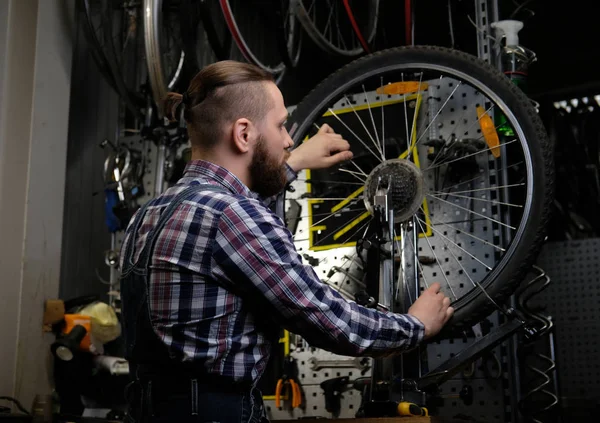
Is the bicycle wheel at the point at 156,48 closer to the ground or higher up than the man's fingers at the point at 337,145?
higher up

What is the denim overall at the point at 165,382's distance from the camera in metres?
1.26

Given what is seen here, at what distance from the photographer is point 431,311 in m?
1.50

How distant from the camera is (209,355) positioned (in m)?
1.24

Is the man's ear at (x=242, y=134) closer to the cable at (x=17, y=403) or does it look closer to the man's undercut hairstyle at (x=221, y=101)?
the man's undercut hairstyle at (x=221, y=101)

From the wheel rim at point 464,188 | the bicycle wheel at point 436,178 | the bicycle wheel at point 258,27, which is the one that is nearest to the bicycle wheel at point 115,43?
the bicycle wheel at point 258,27

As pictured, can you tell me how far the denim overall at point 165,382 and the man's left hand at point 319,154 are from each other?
55 centimetres

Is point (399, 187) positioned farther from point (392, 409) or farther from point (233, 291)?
point (233, 291)

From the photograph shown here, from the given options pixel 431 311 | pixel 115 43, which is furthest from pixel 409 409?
pixel 115 43

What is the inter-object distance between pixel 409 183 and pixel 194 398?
99 cm

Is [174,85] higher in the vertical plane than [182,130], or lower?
higher

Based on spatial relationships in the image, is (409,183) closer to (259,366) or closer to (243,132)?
(243,132)

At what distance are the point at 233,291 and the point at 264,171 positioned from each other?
290mm

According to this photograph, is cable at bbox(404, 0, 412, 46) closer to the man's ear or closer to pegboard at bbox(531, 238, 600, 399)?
pegboard at bbox(531, 238, 600, 399)

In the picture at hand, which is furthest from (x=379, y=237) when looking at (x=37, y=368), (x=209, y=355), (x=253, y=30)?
(x=253, y=30)
